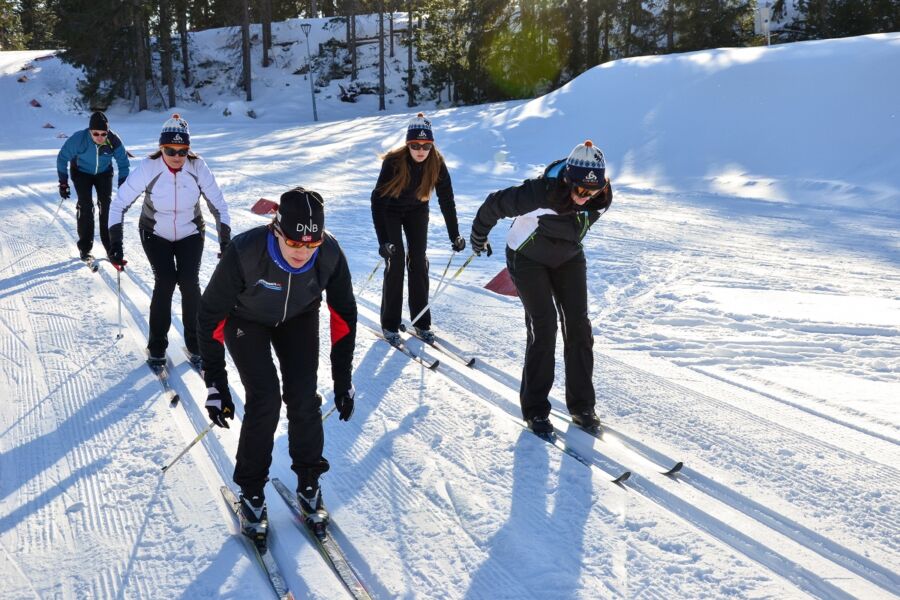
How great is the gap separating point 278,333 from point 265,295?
309mm

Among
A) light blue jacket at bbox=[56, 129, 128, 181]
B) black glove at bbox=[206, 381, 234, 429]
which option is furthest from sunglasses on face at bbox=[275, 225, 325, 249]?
light blue jacket at bbox=[56, 129, 128, 181]

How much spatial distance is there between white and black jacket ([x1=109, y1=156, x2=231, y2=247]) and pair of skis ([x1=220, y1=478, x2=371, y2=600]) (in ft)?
8.15

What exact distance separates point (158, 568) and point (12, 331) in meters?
4.33

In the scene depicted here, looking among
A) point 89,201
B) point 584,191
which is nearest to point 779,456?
point 584,191

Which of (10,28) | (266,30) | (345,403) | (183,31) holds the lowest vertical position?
(345,403)

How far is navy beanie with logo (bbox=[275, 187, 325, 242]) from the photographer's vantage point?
3.25 m

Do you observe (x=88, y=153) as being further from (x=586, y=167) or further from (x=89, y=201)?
(x=586, y=167)

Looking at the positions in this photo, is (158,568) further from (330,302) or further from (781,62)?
(781,62)

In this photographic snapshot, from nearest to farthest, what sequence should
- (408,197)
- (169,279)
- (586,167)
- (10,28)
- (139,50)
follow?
1. (586,167)
2. (169,279)
3. (408,197)
4. (139,50)
5. (10,28)

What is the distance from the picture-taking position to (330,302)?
12.3ft

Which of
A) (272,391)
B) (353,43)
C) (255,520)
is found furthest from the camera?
(353,43)

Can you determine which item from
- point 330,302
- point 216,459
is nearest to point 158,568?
point 216,459

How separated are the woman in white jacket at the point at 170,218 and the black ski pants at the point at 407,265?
1403 mm

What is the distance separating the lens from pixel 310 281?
3600 millimetres
